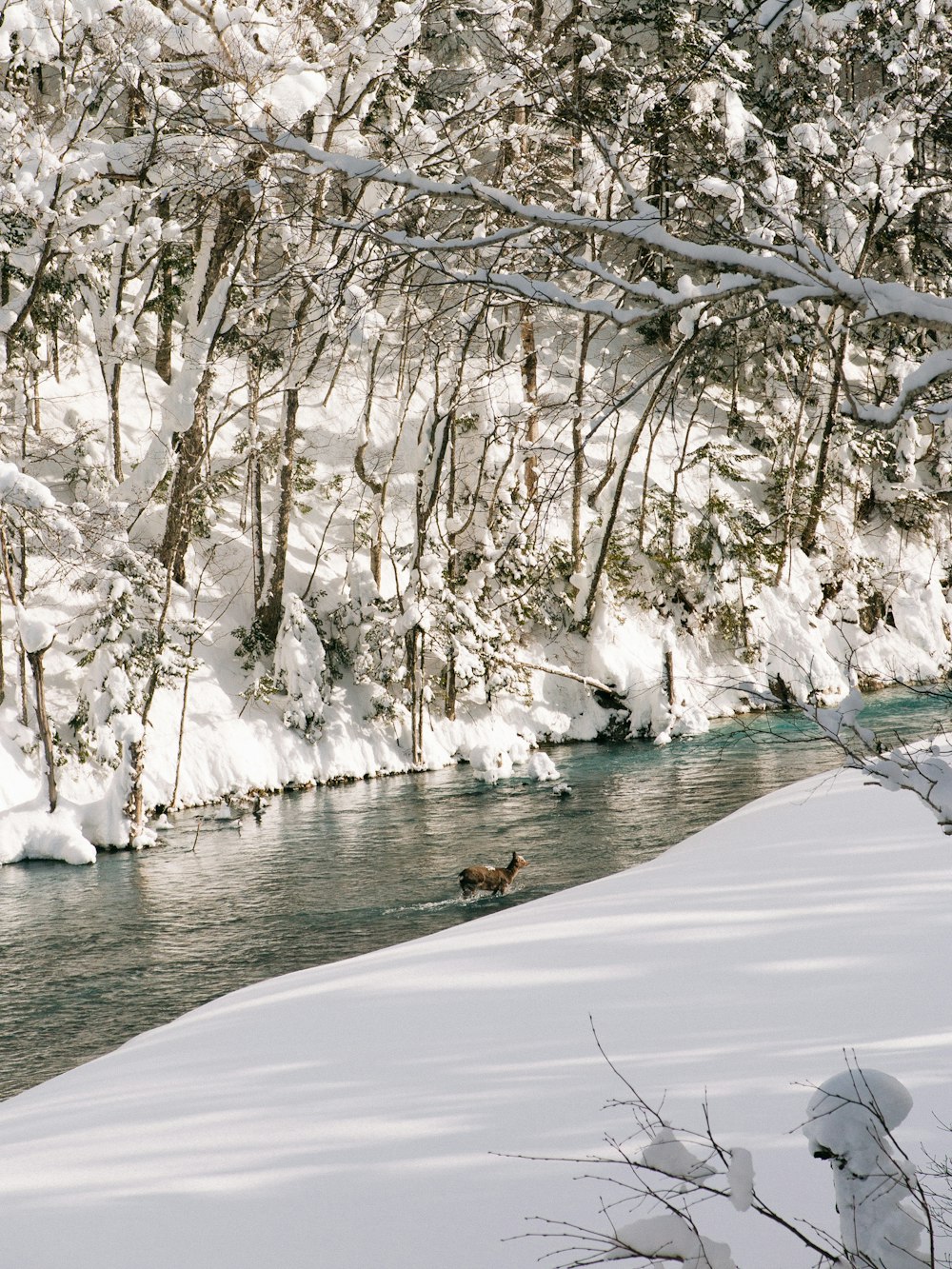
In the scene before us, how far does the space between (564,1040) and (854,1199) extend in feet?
6.03

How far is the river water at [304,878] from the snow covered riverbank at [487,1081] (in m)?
2.35

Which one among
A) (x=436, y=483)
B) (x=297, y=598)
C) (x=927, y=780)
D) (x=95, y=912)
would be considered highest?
(x=436, y=483)

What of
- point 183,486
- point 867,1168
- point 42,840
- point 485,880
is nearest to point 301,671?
point 183,486

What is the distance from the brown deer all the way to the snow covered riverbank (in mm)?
4305

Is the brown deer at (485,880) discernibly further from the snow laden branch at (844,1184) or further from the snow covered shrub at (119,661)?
the snow laden branch at (844,1184)

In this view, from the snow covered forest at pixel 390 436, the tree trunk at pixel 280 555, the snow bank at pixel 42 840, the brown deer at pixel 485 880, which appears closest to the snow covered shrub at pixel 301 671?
the snow covered forest at pixel 390 436

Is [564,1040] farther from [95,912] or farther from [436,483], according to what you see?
[436,483]

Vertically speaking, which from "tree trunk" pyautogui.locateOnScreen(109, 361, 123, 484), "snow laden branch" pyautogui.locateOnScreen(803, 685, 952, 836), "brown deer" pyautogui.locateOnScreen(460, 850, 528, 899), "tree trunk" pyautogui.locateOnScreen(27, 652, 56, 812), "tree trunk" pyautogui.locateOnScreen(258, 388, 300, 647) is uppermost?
"tree trunk" pyautogui.locateOnScreen(109, 361, 123, 484)

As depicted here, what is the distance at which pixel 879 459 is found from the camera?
85.5 feet

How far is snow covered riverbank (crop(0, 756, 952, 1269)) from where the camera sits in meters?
3.06

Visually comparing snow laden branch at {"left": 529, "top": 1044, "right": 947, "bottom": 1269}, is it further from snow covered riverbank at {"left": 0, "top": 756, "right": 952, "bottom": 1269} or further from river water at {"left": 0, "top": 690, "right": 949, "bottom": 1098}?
river water at {"left": 0, "top": 690, "right": 949, "bottom": 1098}

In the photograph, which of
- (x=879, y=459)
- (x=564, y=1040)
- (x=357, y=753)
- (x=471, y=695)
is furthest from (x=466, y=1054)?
(x=879, y=459)

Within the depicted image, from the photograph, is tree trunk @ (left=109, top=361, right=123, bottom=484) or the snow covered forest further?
tree trunk @ (left=109, top=361, right=123, bottom=484)

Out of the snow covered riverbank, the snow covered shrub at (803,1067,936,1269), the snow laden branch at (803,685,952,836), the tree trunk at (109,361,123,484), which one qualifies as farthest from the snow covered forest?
the snow covered riverbank
